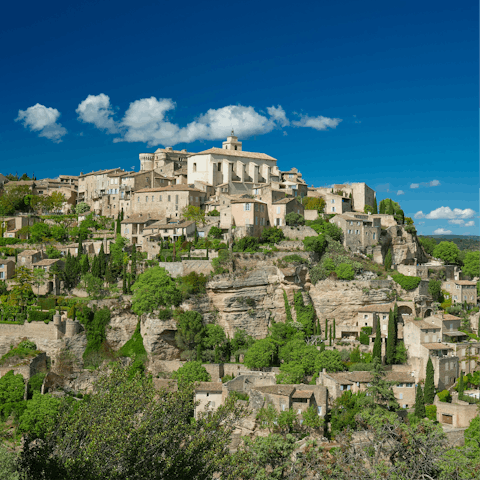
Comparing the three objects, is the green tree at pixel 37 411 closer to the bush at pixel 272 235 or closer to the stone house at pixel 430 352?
the bush at pixel 272 235

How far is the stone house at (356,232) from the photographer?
61938mm

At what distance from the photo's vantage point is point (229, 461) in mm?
27172

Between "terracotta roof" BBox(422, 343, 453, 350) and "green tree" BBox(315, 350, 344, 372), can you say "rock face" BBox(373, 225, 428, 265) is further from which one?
"green tree" BBox(315, 350, 344, 372)

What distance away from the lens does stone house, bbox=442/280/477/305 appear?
2266 inches

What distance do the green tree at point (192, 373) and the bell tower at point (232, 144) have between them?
153 feet

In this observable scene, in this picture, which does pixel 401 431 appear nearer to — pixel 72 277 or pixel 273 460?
pixel 273 460

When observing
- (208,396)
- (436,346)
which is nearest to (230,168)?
(436,346)

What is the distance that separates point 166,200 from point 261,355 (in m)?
29.7

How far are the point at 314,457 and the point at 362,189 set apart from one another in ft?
161

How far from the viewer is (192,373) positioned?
149 feet

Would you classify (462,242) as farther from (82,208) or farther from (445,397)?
(82,208)

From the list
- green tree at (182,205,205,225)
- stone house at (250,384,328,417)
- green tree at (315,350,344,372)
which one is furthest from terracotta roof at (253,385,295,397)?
green tree at (182,205,205,225)

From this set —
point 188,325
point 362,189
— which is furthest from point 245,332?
point 362,189

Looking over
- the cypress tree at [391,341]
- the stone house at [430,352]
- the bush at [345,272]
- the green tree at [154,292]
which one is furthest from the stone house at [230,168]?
the stone house at [430,352]
